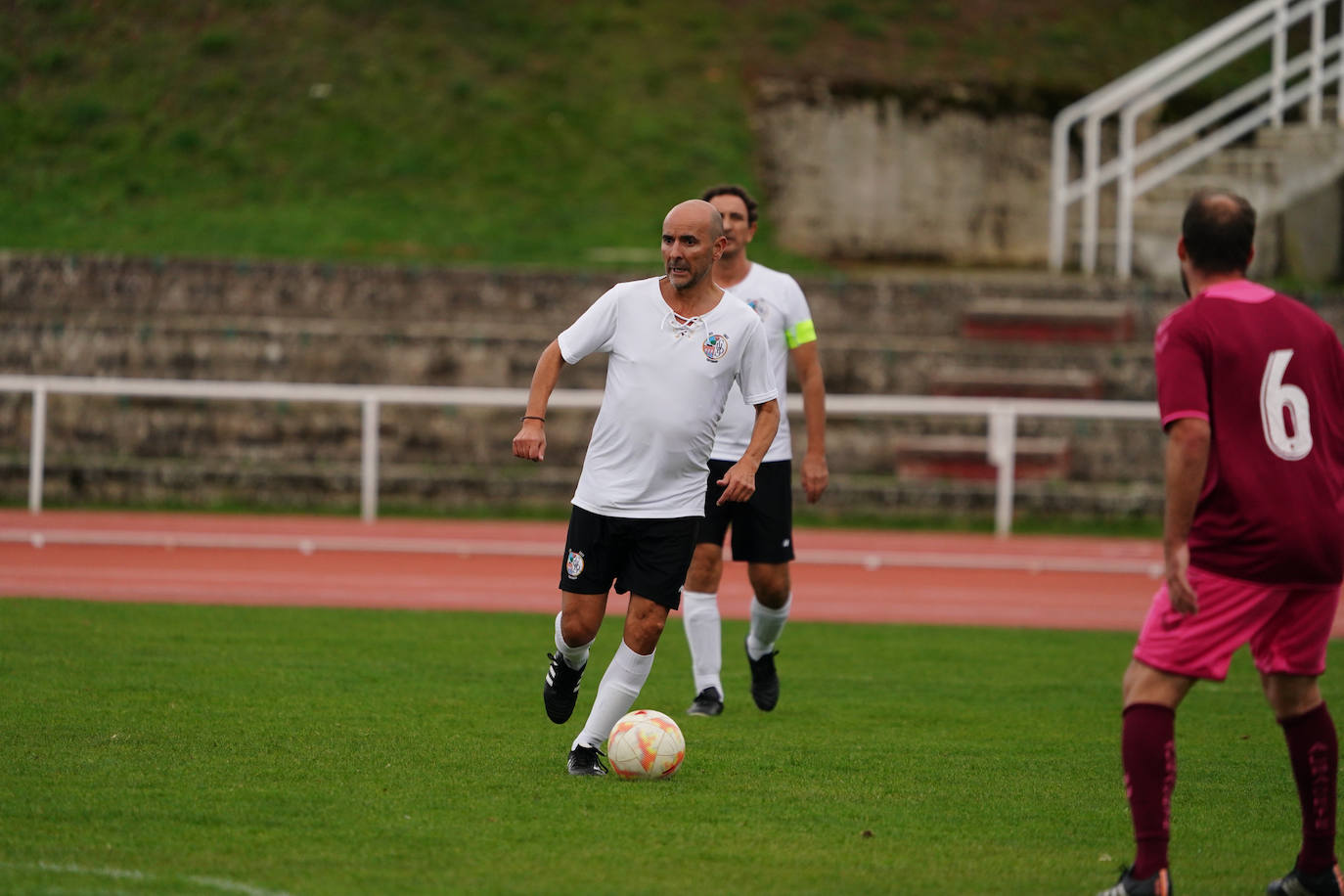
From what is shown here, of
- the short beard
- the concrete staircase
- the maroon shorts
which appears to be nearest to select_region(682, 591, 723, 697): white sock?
the short beard

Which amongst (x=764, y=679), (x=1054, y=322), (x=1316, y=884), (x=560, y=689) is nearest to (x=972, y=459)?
(x=1054, y=322)

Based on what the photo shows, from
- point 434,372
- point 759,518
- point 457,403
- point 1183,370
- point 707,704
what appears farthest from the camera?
point 434,372

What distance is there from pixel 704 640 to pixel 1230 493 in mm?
3754

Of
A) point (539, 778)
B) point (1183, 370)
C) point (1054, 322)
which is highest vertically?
point (1054, 322)

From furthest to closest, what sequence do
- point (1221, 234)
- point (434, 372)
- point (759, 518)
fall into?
point (434, 372), point (759, 518), point (1221, 234)

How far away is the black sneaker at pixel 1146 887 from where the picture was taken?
185 inches

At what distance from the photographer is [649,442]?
20.9 ft

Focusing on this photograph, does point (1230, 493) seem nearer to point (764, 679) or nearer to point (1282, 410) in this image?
point (1282, 410)

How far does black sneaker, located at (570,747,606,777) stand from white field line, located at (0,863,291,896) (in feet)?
6.31

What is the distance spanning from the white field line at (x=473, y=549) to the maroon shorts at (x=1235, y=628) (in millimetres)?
9548

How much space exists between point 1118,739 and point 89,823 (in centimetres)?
448

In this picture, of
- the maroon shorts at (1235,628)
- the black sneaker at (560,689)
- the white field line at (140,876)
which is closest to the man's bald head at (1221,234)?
the maroon shorts at (1235,628)

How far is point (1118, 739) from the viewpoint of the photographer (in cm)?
764

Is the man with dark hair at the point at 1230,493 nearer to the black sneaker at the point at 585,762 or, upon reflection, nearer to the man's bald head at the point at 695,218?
the man's bald head at the point at 695,218
